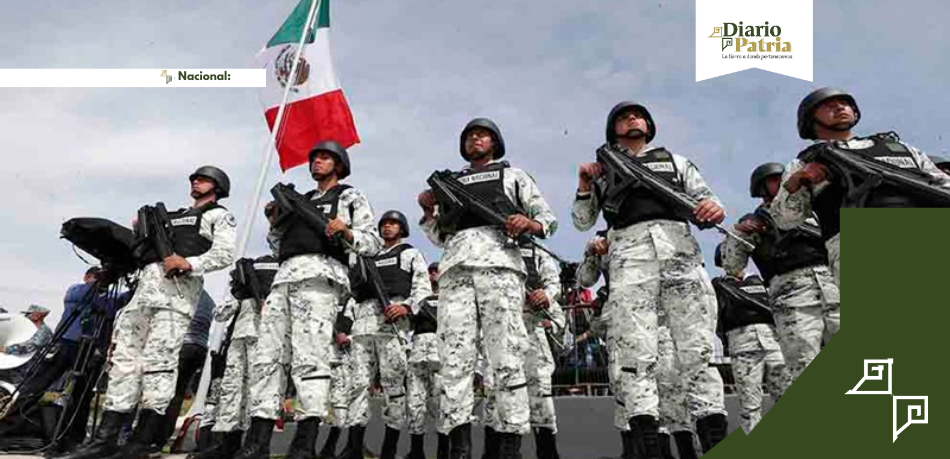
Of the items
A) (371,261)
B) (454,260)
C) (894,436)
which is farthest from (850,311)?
(371,261)

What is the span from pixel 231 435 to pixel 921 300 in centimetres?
515

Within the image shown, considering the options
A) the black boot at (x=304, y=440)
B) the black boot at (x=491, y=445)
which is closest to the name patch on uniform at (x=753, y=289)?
the black boot at (x=491, y=445)

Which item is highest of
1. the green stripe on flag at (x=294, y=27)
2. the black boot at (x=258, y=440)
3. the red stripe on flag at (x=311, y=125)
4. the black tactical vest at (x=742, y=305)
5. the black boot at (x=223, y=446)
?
the green stripe on flag at (x=294, y=27)

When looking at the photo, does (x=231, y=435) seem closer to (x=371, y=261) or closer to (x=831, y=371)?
(x=371, y=261)

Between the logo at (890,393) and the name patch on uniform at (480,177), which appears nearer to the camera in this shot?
the logo at (890,393)

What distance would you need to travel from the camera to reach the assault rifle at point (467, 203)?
14.5 feet

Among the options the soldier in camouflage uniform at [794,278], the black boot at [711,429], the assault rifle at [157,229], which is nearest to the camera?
the black boot at [711,429]

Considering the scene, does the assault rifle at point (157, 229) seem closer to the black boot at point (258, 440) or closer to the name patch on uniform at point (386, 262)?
the black boot at point (258, 440)

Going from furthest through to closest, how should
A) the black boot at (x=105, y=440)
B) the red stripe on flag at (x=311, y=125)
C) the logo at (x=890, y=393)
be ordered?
the red stripe on flag at (x=311, y=125)
the black boot at (x=105, y=440)
the logo at (x=890, y=393)

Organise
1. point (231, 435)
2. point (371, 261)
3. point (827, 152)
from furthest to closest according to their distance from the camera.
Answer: point (371, 261), point (231, 435), point (827, 152)

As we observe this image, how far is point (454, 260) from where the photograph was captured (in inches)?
173

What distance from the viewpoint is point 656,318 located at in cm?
→ 402

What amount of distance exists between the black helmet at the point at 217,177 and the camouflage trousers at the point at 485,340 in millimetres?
2453

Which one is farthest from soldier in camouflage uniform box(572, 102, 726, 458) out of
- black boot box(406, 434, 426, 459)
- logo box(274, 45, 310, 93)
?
logo box(274, 45, 310, 93)
